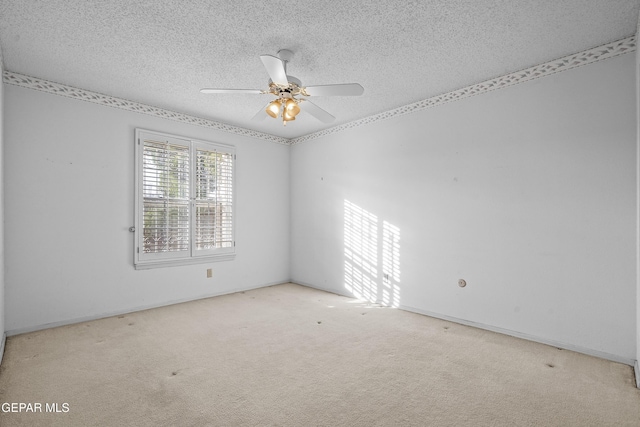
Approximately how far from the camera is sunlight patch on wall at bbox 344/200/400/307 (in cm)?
423

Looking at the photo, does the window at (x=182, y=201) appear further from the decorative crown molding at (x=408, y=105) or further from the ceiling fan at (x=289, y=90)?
the ceiling fan at (x=289, y=90)

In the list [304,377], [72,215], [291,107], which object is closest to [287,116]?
[291,107]

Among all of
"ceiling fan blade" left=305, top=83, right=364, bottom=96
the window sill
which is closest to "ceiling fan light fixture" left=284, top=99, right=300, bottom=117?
"ceiling fan blade" left=305, top=83, right=364, bottom=96

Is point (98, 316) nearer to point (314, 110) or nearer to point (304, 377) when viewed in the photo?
point (304, 377)

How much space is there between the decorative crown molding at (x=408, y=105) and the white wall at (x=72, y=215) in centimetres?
8

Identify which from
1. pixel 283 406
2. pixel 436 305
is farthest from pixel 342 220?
pixel 283 406

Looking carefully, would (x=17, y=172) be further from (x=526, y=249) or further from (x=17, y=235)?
(x=526, y=249)

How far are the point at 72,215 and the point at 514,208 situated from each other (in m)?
4.59

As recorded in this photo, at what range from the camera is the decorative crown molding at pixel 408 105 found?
9.02 feet

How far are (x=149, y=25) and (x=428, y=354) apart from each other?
3.38 meters

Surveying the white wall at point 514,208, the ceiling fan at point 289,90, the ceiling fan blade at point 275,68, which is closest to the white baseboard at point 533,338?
the white wall at point 514,208

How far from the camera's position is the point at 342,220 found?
4949mm

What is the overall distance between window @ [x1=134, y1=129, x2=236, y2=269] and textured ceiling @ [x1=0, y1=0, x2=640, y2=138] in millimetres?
926

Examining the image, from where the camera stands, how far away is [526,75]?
10.3 ft
